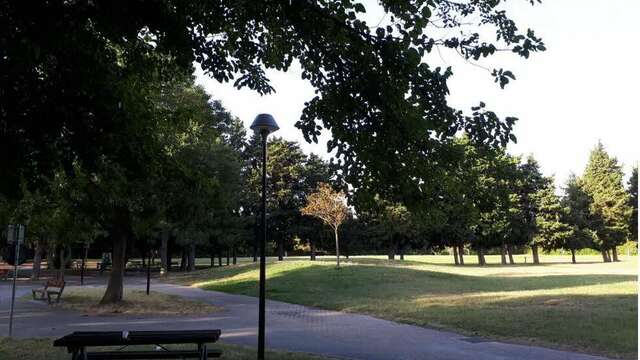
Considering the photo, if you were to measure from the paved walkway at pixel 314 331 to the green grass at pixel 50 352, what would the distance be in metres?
0.78

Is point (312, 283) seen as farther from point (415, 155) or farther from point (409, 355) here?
point (415, 155)

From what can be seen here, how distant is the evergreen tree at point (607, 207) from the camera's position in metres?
68.1

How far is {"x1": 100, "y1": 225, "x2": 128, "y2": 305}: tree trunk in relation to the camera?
19.1 meters

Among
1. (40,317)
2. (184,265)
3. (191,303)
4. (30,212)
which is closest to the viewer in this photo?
(40,317)

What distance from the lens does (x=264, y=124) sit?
415 inches

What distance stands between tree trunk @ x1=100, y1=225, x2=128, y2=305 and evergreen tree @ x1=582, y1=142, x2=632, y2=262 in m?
59.7

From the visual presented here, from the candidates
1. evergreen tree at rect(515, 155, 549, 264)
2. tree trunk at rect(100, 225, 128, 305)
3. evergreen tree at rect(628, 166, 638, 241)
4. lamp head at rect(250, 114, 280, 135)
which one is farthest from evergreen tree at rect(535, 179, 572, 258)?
lamp head at rect(250, 114, 280, 135)

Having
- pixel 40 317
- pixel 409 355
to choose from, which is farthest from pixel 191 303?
pixel 409 355

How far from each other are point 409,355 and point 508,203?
3655mm

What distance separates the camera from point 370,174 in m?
7.47

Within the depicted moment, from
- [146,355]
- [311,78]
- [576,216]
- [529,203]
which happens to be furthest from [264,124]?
[576,216]

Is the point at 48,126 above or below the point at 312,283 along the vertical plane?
above

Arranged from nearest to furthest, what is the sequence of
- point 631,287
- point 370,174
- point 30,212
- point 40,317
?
point 370,174 < point 40,317 < point 30,212 < point 631,287

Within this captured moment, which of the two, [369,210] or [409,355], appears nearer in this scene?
[369,210]
